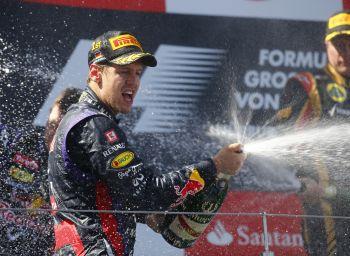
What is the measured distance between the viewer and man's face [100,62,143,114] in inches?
126

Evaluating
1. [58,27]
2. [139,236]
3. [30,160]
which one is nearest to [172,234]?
[139,236]

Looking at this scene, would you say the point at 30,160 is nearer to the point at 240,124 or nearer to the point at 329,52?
the point at 240,124

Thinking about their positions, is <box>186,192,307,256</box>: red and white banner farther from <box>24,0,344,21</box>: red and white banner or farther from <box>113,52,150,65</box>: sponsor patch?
<box>24,0,344,21</box>: red and white banner

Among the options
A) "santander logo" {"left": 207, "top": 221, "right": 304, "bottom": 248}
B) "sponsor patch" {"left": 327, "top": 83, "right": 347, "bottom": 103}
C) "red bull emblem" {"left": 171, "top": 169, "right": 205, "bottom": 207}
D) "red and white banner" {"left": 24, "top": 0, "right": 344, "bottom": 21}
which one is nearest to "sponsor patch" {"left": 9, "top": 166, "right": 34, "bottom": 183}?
"red and white banner" {"left": 24, "top": 0, "right": 344, "bottom": 21}

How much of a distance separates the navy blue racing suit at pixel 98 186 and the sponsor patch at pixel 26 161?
180 centimetres

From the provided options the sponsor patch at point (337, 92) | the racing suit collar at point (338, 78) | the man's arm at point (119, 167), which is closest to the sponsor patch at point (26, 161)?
the man's arm at point (119, 167)

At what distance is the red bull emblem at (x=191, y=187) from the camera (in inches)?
120

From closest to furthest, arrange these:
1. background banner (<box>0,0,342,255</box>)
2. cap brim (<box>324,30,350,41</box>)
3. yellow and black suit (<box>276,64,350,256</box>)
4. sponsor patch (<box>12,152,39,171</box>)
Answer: sponsor patch (<box>12,152,39,171</box>)
yellow and black suit (<box>276,64,350,256</box>)
background banner (<box>0,0,342,255</box>)
cap brim (<box>324,30,350,41</box>)

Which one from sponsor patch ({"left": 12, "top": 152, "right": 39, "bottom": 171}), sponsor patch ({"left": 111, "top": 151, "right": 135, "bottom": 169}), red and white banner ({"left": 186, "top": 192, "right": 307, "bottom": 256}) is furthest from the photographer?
sponsor patch ({"left": 12, "top": 152, "right": 39, "bottom": 171})

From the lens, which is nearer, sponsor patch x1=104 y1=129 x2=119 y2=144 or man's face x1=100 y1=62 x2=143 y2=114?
sponsor patch x1=104 y1=129 x2=119 y2=144

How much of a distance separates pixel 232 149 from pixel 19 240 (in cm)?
96

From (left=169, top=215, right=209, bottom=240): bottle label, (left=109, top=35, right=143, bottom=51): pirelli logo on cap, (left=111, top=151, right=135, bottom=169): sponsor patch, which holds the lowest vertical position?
(left=169, top=215, right=209, bottom=240): bottle label

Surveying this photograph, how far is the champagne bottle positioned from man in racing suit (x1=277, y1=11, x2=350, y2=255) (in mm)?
2310

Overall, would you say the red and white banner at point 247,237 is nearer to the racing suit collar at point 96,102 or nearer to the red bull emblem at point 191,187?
the red bull emblem at point 191,187
